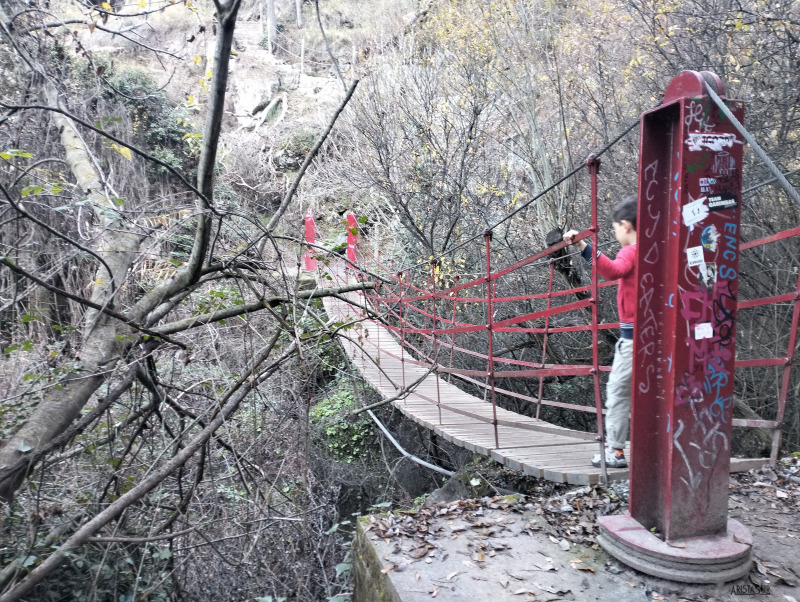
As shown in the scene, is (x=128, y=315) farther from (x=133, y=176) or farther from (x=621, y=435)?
(x=133, y=176)

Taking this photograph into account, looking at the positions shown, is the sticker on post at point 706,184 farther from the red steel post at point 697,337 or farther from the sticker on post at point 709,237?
the sticker on post at point 709,237

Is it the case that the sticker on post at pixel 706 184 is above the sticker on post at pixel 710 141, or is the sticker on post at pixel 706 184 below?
below

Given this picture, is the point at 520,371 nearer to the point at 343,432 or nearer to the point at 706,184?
the point at 706,184

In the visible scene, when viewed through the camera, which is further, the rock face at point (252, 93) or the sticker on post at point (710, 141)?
the rock face at point (252, 93)

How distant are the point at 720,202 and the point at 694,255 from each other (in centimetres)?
18

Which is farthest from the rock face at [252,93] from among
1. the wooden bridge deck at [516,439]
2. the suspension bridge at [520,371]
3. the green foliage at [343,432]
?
the wooden bridge deck at [516,439]

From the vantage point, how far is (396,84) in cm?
749

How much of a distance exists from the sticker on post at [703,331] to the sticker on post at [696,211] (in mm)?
310

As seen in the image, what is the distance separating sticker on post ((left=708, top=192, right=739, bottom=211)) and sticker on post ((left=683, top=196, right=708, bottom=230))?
0.02m

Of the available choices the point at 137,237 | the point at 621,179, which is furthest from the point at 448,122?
the point at 137,237

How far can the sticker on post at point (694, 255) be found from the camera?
167cm

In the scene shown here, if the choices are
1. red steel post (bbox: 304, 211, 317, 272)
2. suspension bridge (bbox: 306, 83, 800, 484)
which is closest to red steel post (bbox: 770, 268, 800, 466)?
suspension bridge (bbox: 306, 83, 800, 484)

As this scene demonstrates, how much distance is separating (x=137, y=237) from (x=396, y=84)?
18.2ft

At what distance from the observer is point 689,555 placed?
1.61 meters
